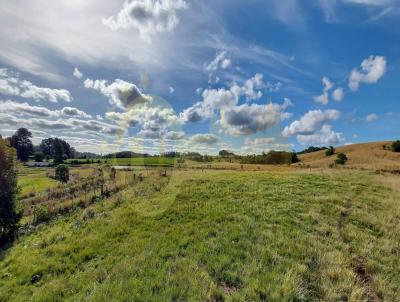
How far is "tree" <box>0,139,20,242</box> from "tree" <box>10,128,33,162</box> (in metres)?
110

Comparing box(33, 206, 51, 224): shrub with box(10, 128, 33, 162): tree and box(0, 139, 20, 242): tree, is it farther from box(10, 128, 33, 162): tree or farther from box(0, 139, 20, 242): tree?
box(10, 128, 33, 162): tree

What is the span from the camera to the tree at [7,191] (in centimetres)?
1248

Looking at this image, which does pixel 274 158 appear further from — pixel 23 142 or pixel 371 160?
pixel 23 142

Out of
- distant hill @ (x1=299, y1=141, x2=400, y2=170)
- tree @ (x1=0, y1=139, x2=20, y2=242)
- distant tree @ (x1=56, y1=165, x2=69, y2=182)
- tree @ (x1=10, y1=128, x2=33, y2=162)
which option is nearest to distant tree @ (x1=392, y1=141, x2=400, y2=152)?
distant hill @ (x1=299, y1=141, x2=400, y2=170)

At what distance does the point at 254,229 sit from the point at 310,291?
348 cm

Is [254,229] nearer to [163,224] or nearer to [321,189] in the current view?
[163,224]

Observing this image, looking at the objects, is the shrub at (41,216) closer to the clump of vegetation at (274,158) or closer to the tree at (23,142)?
the clump of vegetation at (274,158)

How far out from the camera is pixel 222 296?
4.57m

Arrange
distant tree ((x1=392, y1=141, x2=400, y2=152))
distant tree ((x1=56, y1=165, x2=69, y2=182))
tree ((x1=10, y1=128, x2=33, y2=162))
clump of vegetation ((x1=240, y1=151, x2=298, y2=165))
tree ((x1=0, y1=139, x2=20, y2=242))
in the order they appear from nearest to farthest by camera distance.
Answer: tree ((x1=0, y1=139, x2=20, y2=242)) → distant tree ((x1=56, y1=165, x2=69, y2=182)) → clump of vegetation ((x1=240, y1=151, x2=298, y2=165)) → distant tree ((x1=392, y1=141, x2=400, y2=152)) → tree ((x1=10, y1=128, x2=33, y2=162))

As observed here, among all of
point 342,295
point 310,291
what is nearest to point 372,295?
point 342,295

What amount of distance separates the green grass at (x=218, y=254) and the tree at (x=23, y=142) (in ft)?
379

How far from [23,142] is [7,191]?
117m

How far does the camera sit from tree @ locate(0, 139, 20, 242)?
40.9ft

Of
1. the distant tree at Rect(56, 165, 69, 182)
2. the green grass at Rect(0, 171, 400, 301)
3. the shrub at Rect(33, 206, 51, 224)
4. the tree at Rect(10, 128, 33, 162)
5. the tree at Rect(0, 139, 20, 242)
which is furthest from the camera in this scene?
the tree at Rect(10, 128, 33, 162)
